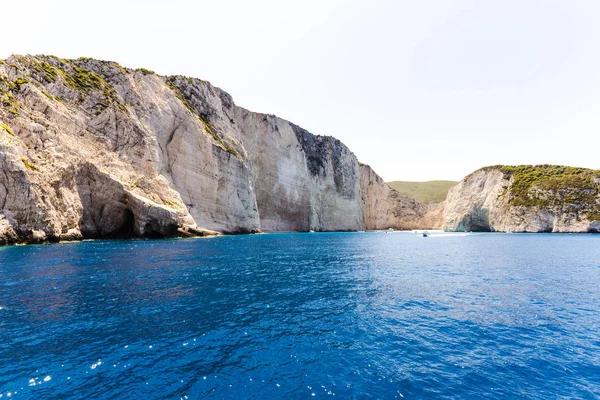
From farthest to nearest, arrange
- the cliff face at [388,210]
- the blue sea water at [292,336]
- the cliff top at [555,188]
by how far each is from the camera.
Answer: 1. the cliff face at [388,210]
2. the cliff top at [555,188]
3. the blue sea water at [292,336]

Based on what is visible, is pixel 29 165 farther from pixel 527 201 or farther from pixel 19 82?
pixel 527 201

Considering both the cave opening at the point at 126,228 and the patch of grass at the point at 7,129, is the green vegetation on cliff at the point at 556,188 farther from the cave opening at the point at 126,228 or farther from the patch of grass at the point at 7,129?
the patch of grass at the point at 7,129

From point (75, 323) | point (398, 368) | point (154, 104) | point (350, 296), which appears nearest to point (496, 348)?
point (398, 368)

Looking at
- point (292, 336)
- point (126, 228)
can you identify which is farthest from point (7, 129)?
point (292, 336)

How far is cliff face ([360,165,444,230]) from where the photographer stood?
13812cm

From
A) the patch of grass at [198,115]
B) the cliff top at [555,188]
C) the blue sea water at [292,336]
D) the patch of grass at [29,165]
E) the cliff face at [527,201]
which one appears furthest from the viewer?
the cliff top at [555,188]

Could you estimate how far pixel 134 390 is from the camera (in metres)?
7.65

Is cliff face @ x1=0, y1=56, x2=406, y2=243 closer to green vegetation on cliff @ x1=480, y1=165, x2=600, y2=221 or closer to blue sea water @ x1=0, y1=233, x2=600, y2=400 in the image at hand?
blue sea water @ x1=0, y1=233, x2=600, y2=400

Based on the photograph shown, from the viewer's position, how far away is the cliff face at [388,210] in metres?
138

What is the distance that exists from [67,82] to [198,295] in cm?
5922

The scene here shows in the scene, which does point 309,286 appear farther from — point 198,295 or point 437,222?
point 437,222

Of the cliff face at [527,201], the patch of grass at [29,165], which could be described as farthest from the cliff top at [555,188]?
the patch of grass at [29,165]

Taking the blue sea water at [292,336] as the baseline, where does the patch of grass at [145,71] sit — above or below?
above

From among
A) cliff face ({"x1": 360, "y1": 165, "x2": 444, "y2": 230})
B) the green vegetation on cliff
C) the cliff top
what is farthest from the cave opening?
the cliff top
